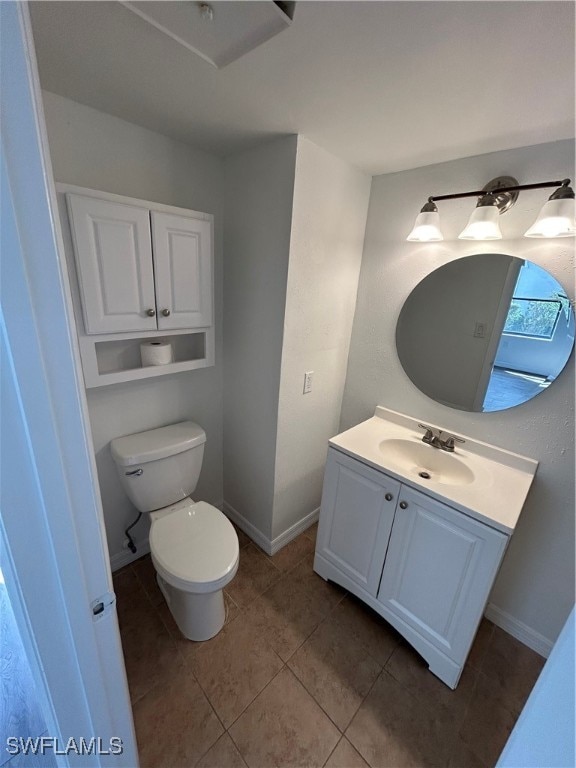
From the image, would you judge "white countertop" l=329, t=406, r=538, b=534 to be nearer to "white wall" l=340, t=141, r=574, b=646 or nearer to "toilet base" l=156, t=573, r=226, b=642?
"white wall" l=340, t=141, r=574, b=646

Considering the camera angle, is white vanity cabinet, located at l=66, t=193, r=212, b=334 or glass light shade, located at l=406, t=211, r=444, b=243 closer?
white vanity cabinet, located at l=66, t=193, r=212, b=334

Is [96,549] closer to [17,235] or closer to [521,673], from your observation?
[17,235]

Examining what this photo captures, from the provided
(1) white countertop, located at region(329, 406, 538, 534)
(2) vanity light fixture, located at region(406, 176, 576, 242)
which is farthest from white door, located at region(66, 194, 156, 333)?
(2) vanity light fixture, located at region(406, 176, 576, 242)

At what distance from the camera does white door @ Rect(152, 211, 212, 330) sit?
134cm

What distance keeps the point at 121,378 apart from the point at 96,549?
938 mm

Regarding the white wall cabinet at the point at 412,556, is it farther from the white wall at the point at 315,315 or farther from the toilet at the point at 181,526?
the toilet at the point at 181,526

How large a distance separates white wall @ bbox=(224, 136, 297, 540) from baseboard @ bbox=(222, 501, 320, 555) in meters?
0.04

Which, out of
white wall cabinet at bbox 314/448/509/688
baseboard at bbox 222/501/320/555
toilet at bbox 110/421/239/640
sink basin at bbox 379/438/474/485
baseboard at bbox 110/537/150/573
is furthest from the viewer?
baseboard at bbox 222/501/320/555

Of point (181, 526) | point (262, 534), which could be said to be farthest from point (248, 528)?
point (181, 526)

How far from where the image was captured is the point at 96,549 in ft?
1.93

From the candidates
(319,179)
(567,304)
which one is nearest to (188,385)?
(319,179)

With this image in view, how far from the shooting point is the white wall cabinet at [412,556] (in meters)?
1.18

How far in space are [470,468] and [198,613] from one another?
1351 mm

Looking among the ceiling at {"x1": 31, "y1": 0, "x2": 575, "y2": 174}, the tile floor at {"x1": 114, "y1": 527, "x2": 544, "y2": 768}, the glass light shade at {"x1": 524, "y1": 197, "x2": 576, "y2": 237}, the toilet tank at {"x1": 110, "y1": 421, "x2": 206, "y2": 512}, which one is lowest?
the tile floor at {"x1": 114, "y1": 527, "x2": 544, "y2": 768}
